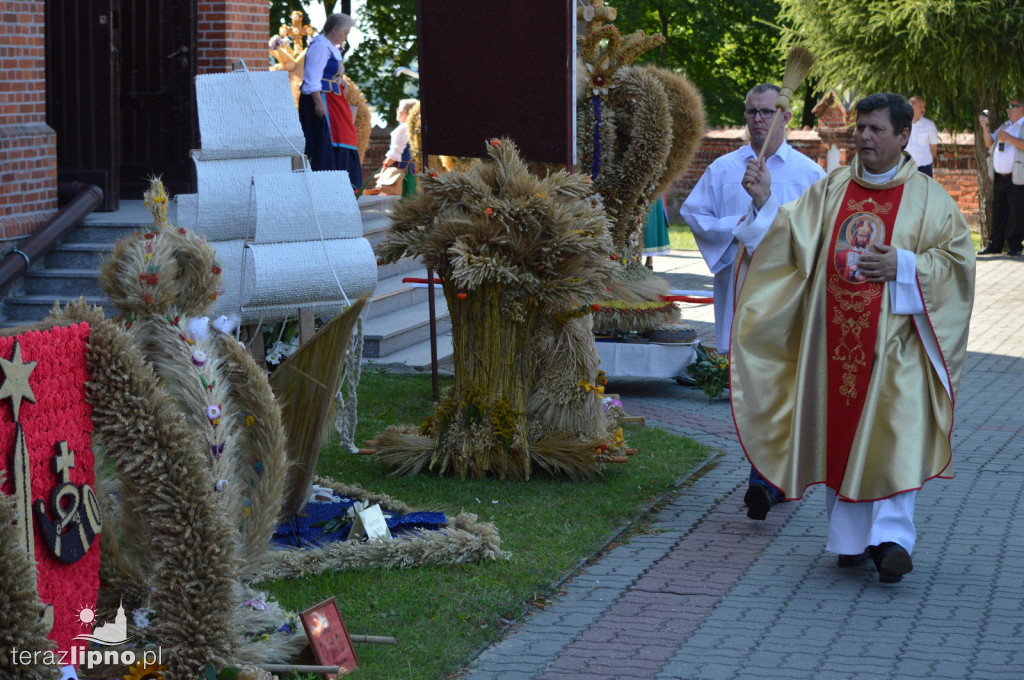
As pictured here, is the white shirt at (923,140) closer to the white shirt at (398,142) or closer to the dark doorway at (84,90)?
the white shirt at (398,142)

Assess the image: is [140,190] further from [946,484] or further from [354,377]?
[946,484]

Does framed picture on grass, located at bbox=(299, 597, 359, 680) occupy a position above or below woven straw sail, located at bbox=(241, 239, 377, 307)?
below

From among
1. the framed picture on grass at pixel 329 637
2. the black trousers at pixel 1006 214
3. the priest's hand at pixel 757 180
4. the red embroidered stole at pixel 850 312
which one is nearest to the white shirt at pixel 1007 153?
the black trousers at pixel 1006 214

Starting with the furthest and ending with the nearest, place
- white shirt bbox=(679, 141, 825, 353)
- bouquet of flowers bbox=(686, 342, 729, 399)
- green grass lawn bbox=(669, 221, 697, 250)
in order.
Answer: green grass lawn bbox=(669, 221, 697, 250), bouquet of flowers bbox=(686, 342, 729, 399), white shirt bbox=(679, 141, 825, 353)

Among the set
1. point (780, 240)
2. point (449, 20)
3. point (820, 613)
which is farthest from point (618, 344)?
point (820, 613)

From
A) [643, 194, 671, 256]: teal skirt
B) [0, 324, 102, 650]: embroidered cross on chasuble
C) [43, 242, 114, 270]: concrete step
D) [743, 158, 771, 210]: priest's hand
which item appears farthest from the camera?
Answer: [643, 194, 671, 256]: teal skirt

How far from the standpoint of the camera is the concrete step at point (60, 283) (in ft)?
31.4

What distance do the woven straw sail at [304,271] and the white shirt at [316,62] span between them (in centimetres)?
536

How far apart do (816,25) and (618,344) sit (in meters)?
13.3

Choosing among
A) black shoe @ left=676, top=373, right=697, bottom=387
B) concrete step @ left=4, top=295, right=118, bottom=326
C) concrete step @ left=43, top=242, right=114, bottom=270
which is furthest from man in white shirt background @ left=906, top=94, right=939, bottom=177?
concrete step @ left=4, top=295, right=118, bottom=326

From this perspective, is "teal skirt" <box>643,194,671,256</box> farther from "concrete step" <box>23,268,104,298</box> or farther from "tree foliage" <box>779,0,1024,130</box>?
"tree foliage" <box>779,0,1024,130</box>

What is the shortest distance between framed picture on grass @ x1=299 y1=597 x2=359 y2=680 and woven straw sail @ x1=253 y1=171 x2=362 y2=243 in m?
3.02

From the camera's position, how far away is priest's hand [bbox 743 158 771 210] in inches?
227

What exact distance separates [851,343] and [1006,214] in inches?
559
